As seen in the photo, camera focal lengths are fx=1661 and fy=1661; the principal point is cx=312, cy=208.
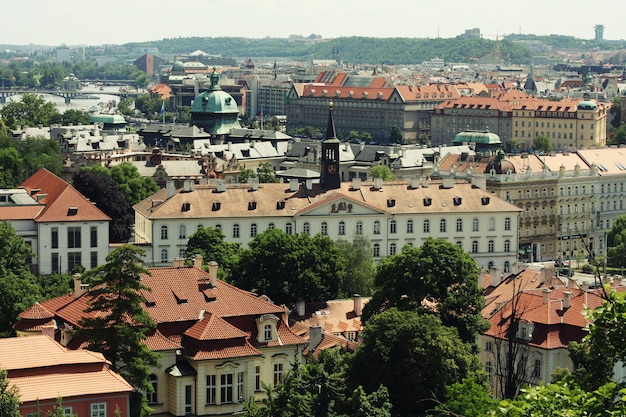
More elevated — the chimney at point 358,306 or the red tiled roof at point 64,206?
the red tiled roof at point 64,206

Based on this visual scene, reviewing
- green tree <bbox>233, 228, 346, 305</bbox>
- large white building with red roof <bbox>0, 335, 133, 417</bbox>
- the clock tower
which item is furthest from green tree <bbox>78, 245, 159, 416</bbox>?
the clock tower

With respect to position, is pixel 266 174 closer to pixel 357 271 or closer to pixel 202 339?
pixel 357 271

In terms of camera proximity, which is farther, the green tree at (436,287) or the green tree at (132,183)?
the green tree at (132,183)

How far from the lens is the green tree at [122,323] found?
5078 centimetres

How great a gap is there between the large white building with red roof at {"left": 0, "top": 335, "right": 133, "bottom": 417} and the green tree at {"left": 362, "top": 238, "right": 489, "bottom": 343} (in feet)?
58.4

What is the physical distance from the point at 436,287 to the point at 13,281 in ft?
53.9

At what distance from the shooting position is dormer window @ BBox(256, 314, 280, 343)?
2271 inches

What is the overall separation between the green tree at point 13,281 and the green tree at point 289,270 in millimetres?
10086

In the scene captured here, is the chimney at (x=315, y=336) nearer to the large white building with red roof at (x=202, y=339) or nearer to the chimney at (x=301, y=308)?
the large white building with red roof at (x=202, y=339)

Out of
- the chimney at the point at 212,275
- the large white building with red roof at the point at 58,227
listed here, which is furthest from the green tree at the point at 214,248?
the chimney at the point at 212,275

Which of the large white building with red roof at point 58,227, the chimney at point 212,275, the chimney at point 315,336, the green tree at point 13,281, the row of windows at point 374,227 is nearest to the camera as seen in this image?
the chimney at point 212,275

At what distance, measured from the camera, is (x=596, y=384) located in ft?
101

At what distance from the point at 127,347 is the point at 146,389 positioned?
1.46 m

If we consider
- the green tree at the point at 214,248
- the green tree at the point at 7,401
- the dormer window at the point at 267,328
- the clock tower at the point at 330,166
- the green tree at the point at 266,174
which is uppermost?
the clock tower at the point at 330,166
